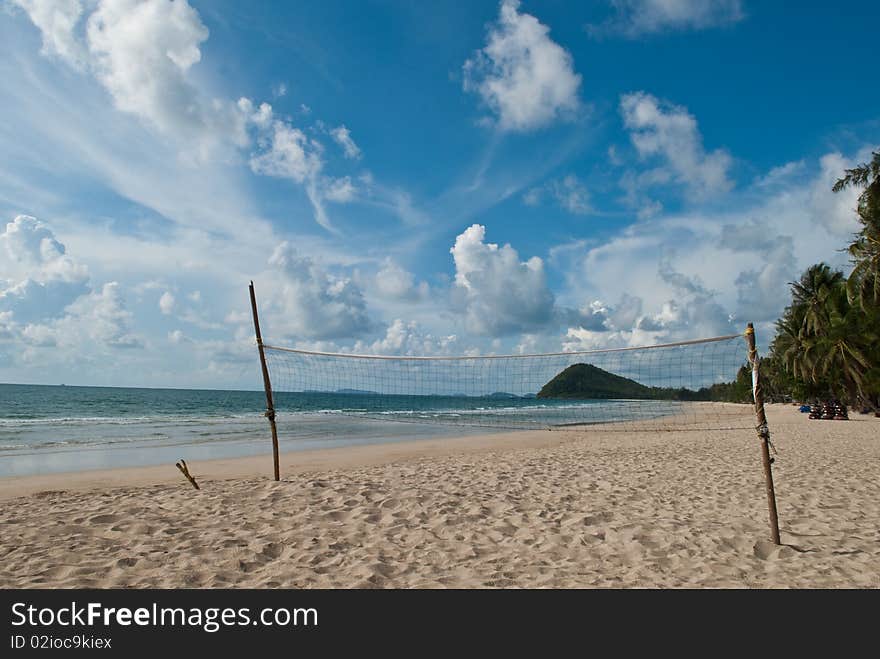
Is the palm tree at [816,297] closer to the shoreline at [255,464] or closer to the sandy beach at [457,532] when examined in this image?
the shoreline at [255,464]

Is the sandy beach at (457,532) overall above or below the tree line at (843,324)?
below

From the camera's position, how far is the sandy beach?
11.2ft

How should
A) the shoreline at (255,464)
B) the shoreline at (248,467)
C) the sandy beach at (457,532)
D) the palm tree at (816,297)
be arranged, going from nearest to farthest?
the sandy beach at (457,532), the shoreline at (248,467), the shoreline at (255,464), the palm tree at (816,297)

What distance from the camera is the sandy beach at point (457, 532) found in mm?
3428

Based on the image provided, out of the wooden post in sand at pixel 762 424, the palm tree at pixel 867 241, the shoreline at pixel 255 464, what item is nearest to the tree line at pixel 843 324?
the palm tree at pixel 867 241

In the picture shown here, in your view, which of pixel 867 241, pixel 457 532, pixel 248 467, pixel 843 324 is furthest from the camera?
pixel 843 324

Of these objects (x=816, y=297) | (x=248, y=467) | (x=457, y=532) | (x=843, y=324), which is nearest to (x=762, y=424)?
(x=457, y=532)

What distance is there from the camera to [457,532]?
437 cm

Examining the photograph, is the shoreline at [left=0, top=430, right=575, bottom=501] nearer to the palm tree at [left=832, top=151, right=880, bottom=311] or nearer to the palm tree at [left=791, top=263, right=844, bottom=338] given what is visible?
the palm tree at [left=832, top=151, right=880, bottom=311]

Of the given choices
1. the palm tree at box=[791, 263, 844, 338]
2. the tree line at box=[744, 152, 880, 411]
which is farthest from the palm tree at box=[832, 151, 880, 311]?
the palm tree at box=[791, 263, 844, 338]

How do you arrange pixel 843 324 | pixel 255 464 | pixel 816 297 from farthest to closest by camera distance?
pixel 816 297 → pixel 843 324 → pixel 255 464

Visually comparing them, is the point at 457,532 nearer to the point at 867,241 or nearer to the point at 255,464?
the point at 255,464
